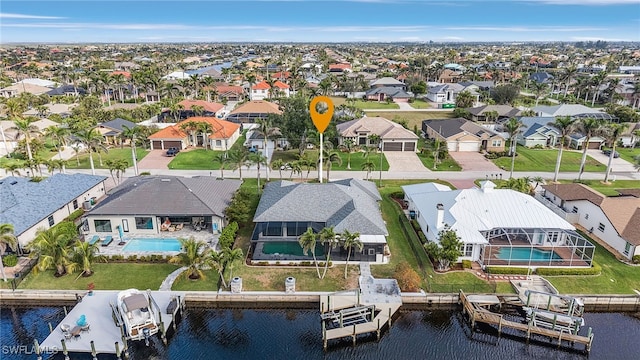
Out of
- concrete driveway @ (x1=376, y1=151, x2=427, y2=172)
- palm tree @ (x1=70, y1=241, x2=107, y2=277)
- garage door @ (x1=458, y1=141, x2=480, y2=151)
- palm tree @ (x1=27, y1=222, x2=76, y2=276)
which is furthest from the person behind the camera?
garage door @ (x1=458, y1=141, x2=480, y2=151)

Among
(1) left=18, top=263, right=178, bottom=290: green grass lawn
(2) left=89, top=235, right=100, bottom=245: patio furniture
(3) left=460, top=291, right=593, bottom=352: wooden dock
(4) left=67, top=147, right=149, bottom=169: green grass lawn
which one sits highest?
(4) left=67, top=147, right=149, bottom=169: green grass lawn

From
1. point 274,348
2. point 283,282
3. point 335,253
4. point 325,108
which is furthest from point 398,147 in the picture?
point 274,348

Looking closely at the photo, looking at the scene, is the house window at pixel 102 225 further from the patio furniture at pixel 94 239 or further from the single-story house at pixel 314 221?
the single-story house at pixel 314 221

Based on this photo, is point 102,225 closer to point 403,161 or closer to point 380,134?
point 403,161

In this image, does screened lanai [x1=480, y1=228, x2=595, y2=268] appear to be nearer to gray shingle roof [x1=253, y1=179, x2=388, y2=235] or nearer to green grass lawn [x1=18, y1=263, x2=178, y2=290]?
gray shingle roof [x1=253, y1=179, x2=388, y2=235]

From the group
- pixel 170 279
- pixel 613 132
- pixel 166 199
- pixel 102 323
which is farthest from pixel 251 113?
pixel 102 323

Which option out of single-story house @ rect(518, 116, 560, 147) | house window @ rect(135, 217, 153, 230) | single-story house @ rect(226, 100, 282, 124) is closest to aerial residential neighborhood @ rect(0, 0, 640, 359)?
house window @ rect(135, 217, 153, 230)
